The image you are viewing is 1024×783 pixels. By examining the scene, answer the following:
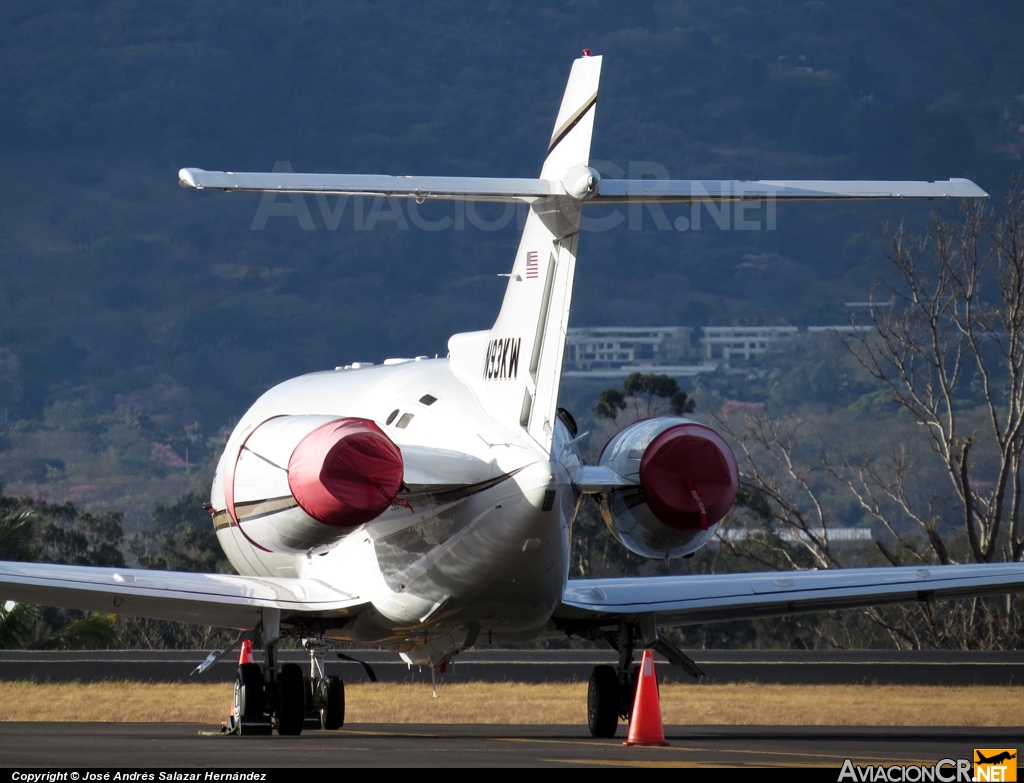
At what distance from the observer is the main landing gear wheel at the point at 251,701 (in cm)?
1856

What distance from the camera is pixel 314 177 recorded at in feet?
47.5

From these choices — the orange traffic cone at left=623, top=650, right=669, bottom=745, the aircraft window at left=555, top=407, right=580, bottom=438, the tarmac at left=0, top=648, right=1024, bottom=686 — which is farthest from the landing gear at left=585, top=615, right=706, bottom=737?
the tarmac at left=0, top=648, right=1024, bottom=686

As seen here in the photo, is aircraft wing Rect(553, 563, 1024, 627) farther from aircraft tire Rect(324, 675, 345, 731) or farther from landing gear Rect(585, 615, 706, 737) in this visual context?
aircraft tire Rect(324, 675, 345, 731)

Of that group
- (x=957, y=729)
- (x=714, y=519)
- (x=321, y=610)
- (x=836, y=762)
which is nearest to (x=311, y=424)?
(x=321, y=610)

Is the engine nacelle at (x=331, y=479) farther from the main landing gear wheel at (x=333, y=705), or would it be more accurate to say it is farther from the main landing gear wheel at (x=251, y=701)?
the main landing gear wheel at (x=333, y=705)

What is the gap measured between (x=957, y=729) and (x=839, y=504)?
159m

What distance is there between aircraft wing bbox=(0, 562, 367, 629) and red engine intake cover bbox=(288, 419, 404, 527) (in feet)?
9.89

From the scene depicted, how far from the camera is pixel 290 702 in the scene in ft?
61.5

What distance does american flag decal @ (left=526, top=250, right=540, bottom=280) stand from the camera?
667 inches

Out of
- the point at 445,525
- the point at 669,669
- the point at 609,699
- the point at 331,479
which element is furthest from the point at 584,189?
the point at 669,669

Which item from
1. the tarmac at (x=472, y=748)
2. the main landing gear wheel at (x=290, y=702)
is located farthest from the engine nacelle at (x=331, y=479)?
the main landing gear wheel at (x=290, y=702)

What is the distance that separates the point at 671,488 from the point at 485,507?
200 cm

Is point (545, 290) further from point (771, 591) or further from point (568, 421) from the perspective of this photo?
point (771, 591)

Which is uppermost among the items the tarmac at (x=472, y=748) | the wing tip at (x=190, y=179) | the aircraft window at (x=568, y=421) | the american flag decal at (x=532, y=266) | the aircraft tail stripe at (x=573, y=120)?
the aircraft tail stripe at (x=573, y=120)
